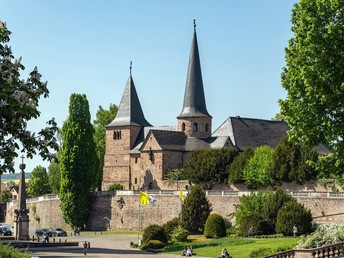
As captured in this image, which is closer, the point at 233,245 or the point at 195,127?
the point at 233,245

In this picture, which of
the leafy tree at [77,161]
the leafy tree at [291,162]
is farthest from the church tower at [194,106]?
the leafy tree at [291,162]

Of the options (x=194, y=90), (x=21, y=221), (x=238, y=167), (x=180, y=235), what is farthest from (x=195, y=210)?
(x=194, y=90)

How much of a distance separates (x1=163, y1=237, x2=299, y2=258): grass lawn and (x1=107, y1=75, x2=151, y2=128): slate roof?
4393cm

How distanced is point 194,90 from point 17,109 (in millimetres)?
85136

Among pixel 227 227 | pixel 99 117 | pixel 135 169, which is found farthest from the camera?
pixel 99 117

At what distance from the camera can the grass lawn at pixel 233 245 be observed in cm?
5259

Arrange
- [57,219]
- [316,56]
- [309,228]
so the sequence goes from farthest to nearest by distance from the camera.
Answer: [57,219]
[309,228]
[316,56]

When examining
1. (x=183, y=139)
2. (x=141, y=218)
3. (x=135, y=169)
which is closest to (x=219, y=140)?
(x=183, y=139)

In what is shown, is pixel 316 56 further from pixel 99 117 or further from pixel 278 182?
pixel 99 117

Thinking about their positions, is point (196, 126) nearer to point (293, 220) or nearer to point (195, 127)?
point (195, 127)

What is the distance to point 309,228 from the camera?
208ft

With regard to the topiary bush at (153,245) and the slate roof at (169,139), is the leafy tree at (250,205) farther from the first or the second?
the slate roof at (169,139)

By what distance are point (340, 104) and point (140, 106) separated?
255 feet

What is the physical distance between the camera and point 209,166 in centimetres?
9025
